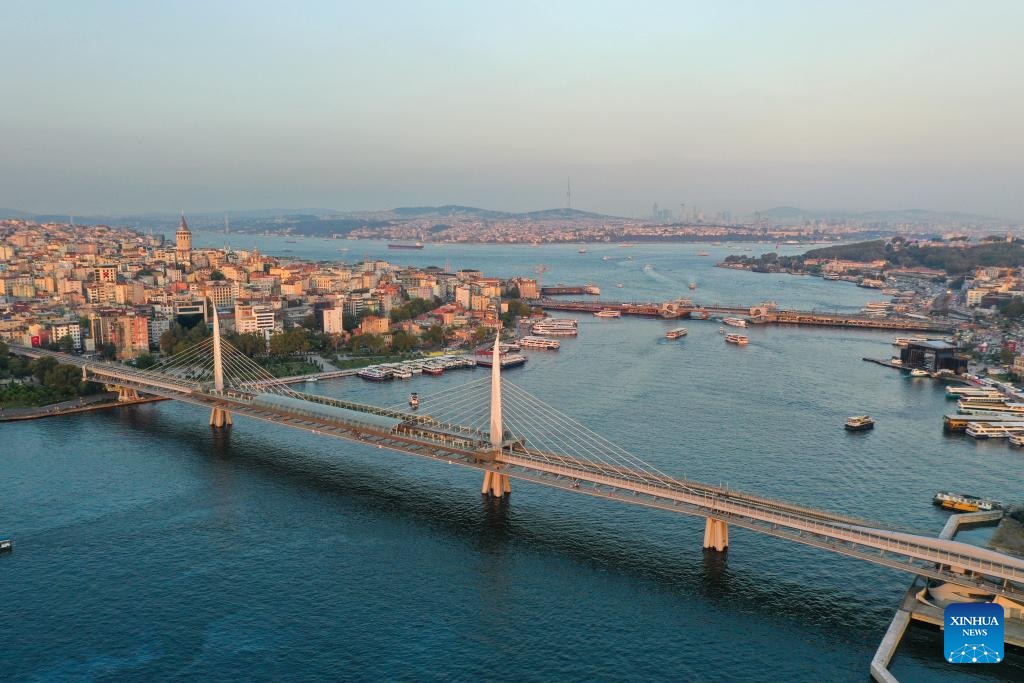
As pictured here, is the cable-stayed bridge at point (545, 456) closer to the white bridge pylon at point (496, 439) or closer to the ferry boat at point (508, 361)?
the white bridge pylon at point (496, 439)

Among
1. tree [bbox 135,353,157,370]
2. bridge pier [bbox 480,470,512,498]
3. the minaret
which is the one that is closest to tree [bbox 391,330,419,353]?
tree [bbox 135,353,157,370]

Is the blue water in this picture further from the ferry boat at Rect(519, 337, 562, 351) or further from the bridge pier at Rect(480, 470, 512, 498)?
the ferry boat at Rect(519, 337, 562, 351)

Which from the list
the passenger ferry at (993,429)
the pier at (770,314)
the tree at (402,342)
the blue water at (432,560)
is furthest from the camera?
the pier at (770,314)

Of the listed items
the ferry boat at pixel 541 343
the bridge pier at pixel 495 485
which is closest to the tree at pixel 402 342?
the ferry boat at pixel 541 343

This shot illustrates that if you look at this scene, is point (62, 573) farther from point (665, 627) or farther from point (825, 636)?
point (825, 636)

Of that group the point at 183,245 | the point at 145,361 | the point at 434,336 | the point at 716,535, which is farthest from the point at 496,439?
the point at 183,245

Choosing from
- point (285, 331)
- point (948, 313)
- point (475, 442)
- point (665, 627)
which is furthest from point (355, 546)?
Answer: point (948, 313)
